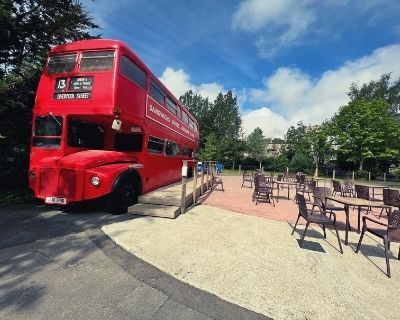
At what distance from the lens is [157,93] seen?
9250mm

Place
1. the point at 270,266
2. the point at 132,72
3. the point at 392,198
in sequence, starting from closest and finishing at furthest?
the point at 270,266
the point at 132,72
the point at 392,198

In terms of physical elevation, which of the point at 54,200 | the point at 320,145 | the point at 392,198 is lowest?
the point at 54,200

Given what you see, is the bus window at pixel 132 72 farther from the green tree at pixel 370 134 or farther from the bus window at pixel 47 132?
the green tree at pixel 370 134

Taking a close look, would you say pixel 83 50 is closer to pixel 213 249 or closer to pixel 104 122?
pixel 104 122

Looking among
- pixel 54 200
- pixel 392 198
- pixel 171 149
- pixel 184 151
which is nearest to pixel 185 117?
pixel 184 151

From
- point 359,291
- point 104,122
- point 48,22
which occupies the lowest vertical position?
point 359,291

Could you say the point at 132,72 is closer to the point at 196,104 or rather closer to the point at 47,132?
the point at 47,132

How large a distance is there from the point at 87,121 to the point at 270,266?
5750mm

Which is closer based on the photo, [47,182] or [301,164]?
[47,182]

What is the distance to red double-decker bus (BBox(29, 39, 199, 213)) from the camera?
6.03 meters

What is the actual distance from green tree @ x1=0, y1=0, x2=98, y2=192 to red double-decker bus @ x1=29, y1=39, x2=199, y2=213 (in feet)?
7.66

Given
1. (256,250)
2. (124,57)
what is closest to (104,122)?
(124,57)

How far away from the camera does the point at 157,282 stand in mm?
3541

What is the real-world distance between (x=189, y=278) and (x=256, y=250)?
5.69 ft
